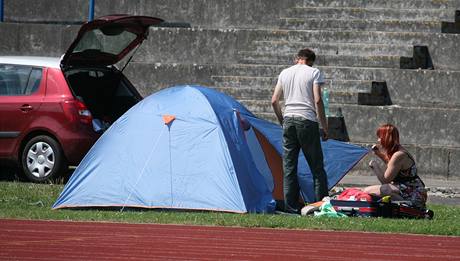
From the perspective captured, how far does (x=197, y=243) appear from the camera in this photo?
10.2m

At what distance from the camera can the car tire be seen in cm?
1689

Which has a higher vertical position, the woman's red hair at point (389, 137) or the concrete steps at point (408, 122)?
the woman's red hair at point (389, 137)

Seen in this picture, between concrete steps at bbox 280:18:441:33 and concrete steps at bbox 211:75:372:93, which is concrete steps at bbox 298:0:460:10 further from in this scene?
concrete steps at bbox 211:75:372:93

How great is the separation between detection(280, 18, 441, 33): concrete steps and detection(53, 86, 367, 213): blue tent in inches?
339

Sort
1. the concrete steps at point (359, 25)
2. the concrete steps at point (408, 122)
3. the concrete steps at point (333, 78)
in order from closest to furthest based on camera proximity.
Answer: the concrete steps at point (408, 122) → the concrete steps at point (333, 78) → the concrete steps at point (359, 25)

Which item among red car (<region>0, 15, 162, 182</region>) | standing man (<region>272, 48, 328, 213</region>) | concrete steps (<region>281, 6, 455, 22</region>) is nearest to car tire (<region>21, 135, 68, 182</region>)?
red car (<region>0, 15, 162, 182</region>)

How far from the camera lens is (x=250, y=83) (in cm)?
2186

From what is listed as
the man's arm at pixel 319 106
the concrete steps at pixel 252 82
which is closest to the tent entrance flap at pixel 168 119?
the man's arm at pixel 319 106

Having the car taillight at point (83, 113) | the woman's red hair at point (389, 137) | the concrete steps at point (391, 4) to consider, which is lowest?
the car taillight at point (83, 113)

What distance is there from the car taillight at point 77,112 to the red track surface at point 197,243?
4.96 metres

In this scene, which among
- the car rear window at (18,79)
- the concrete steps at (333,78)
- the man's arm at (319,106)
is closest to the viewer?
the man's arm at (319,106)

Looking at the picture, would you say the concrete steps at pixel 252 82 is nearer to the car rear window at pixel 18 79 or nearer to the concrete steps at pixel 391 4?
the concrete steps at pixel 391 4

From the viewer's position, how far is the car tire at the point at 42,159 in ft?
55.4

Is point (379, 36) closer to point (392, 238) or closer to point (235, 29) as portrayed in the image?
point (235, 29)
